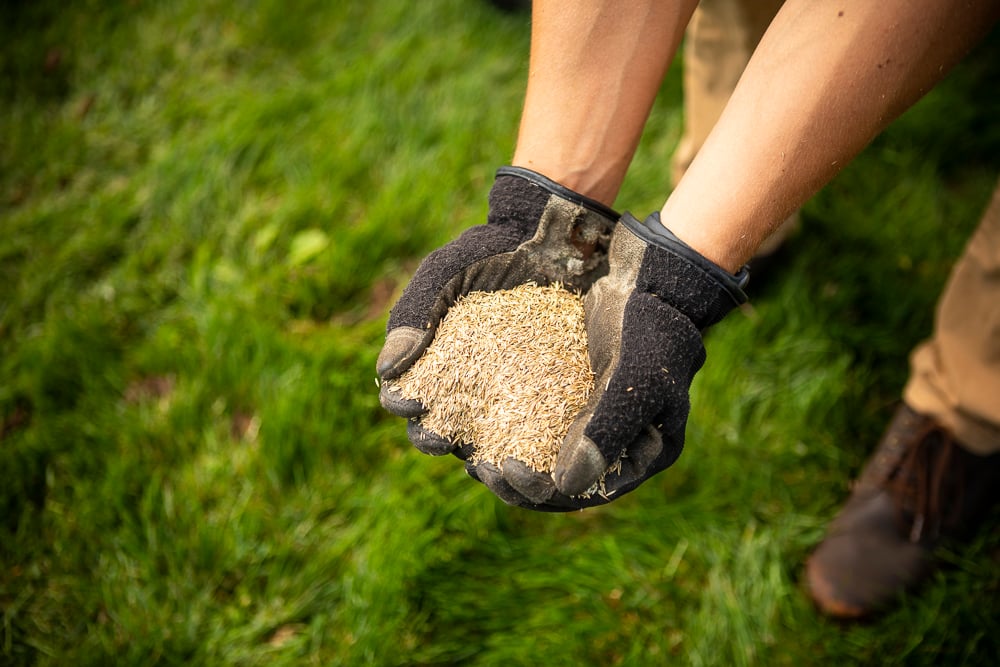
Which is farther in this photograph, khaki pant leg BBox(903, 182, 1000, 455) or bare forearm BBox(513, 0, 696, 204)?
khaki pant leg BBox(903, 182, 1000, 455)

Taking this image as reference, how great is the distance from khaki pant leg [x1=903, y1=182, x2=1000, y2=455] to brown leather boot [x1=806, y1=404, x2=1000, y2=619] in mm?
53

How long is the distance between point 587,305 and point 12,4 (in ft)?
9.93

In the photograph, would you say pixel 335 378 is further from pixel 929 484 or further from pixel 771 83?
pixel 929 484

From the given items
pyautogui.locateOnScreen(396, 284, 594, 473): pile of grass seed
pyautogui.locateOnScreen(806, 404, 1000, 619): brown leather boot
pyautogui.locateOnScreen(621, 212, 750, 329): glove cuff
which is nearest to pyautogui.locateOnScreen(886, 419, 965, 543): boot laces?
pyautogui.locateOnScreen(806, 404, 1000, 619): brown leather boot

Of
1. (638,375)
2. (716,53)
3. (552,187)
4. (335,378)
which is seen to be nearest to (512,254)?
(552,187)

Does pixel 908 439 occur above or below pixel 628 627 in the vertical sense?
above

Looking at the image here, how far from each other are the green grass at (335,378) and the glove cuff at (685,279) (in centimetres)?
80

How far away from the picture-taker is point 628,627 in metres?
1.65

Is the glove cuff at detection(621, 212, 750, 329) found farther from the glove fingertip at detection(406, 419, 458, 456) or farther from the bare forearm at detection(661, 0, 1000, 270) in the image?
the glove fingertip at detection(406, 419, 458, 456)

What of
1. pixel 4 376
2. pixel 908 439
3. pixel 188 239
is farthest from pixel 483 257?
pixel 4 376

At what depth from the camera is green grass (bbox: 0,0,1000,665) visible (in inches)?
64.3

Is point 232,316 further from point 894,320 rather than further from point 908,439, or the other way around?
point 894,320

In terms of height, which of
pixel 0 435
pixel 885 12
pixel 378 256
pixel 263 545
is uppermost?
pixel 885 12

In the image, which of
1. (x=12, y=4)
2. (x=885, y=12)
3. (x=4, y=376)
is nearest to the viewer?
(x=885, y=12)
